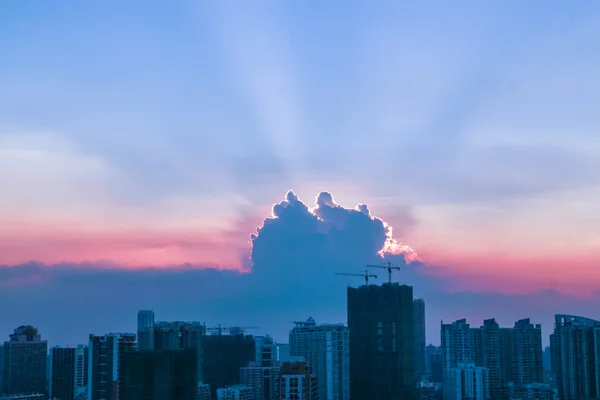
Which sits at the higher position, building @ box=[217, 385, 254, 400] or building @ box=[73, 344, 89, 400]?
building @ box=[73, 344, 89, 400]

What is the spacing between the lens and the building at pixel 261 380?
5203 cm

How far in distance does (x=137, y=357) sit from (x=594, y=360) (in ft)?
109

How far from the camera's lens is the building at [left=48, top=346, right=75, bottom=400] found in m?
52.7

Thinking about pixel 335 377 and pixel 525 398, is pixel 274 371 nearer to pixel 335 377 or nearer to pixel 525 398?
pixel 335 377

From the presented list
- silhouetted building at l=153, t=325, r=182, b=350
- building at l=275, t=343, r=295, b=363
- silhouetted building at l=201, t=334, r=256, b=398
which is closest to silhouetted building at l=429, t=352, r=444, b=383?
building at l=275, t=343, r=295, b=363

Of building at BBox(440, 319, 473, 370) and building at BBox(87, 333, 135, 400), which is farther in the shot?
building at BBox(440, 319, 473, 370)

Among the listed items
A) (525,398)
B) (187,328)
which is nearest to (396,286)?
(525,398)

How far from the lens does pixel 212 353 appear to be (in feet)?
205

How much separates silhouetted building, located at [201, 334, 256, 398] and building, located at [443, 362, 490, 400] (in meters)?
14.0

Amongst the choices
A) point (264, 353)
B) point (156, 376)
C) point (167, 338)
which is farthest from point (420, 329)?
point (156, 376)

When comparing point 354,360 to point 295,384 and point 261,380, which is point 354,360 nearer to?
point 261,380

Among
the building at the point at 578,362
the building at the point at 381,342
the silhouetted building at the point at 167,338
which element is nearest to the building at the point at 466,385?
the building at the point at 381,342

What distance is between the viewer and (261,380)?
178ft

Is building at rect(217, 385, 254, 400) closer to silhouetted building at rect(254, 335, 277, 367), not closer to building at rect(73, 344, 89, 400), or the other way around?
building at rect(73, 344, 89, 400)
